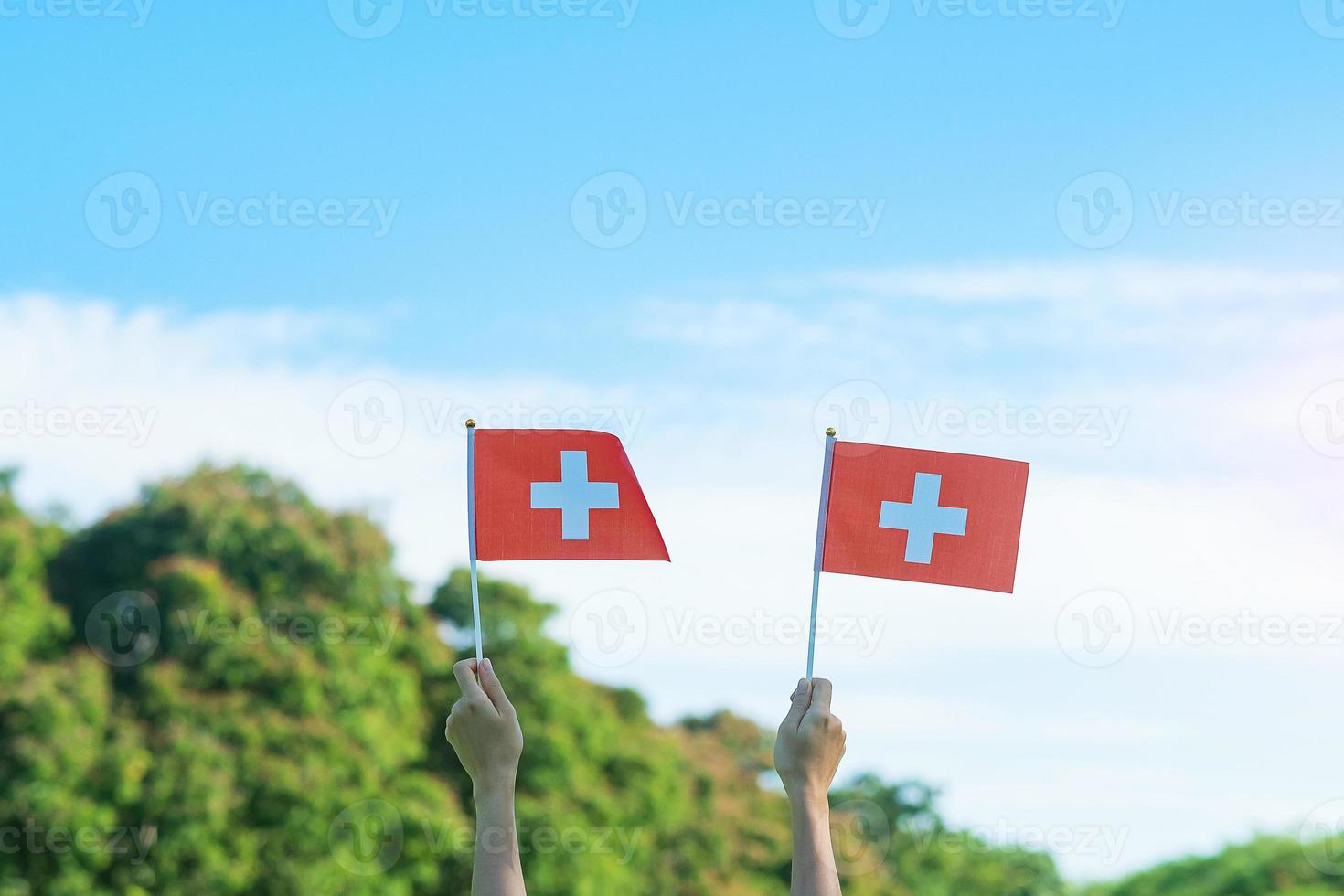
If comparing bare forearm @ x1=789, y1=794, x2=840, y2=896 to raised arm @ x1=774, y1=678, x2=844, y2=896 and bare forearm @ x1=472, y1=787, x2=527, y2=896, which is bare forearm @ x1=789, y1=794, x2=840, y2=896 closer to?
raised arm @ x1=774, y1=678, x2=844, y2=896

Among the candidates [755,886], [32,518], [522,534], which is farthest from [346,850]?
[522,534]

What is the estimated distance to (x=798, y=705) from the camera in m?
2.81

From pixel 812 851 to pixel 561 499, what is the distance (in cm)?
224

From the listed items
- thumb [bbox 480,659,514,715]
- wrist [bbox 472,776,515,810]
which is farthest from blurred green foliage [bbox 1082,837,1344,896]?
wrist [bbox 472,776,515,810]

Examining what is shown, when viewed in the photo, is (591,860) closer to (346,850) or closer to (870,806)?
(346,850)

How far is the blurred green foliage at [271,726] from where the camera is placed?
17.0 metres

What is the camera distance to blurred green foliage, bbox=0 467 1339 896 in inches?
670

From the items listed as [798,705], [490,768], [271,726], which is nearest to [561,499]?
[798,705]

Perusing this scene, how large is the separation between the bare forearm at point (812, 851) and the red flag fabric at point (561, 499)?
200cm

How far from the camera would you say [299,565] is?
63.5 ft

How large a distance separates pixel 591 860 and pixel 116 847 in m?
5.92

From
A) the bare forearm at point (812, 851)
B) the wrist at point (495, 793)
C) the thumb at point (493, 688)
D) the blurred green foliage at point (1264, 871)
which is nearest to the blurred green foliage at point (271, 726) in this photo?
the blurred green foliage at point (1264, 871)

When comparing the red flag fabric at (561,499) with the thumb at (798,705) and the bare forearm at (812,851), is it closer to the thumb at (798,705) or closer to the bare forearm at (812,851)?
the thumb at (798,705)

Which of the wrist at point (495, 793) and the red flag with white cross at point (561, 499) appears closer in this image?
the wrist at point (495, 793)
